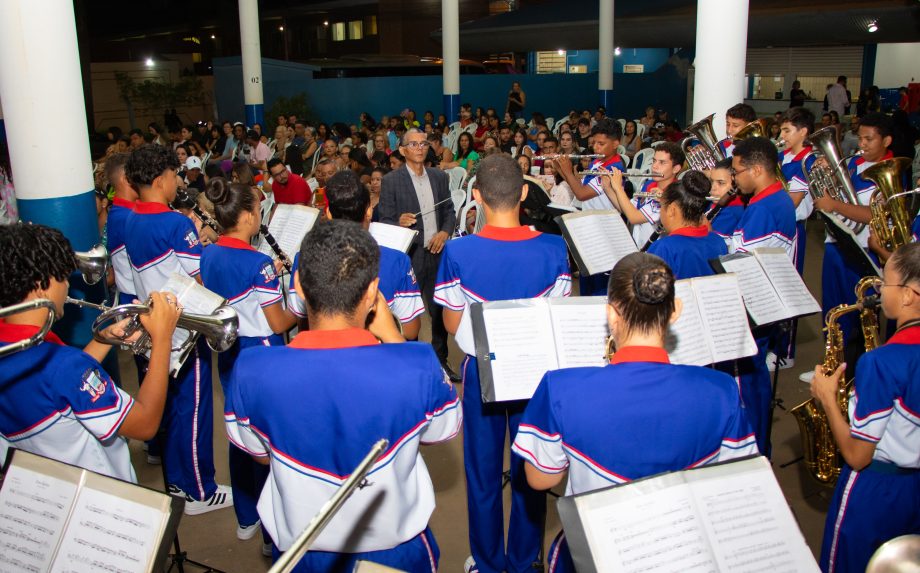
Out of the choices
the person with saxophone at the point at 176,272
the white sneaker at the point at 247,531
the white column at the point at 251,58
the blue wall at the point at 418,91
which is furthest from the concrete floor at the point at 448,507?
the blue wall at the point at 418,91

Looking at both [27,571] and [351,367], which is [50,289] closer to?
[27,571]

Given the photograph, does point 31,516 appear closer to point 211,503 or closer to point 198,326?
point 198,326

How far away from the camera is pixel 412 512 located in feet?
7.04

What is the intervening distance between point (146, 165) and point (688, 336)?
106 inches

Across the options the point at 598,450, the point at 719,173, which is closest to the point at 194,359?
the point at 598,450

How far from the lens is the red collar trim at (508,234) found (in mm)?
3059

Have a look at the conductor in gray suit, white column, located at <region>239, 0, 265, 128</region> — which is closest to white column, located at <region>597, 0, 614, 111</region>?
white column, located at <region>239, 0, 265, 128</region>

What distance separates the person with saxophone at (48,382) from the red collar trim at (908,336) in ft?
7.51

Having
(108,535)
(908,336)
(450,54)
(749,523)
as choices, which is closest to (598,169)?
(908,336)

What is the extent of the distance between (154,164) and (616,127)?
3284mm

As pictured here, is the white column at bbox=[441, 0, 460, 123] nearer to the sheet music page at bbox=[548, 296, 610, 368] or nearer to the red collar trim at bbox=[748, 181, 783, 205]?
the red collar trim at bbox=[748, 181, 783, 205]

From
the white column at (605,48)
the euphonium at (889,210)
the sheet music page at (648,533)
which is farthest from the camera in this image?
the white column at (605,48)

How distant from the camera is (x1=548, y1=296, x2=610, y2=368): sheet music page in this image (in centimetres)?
271

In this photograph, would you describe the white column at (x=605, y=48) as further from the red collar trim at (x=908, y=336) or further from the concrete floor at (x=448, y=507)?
the red collar trim at (x=908, y=336)
